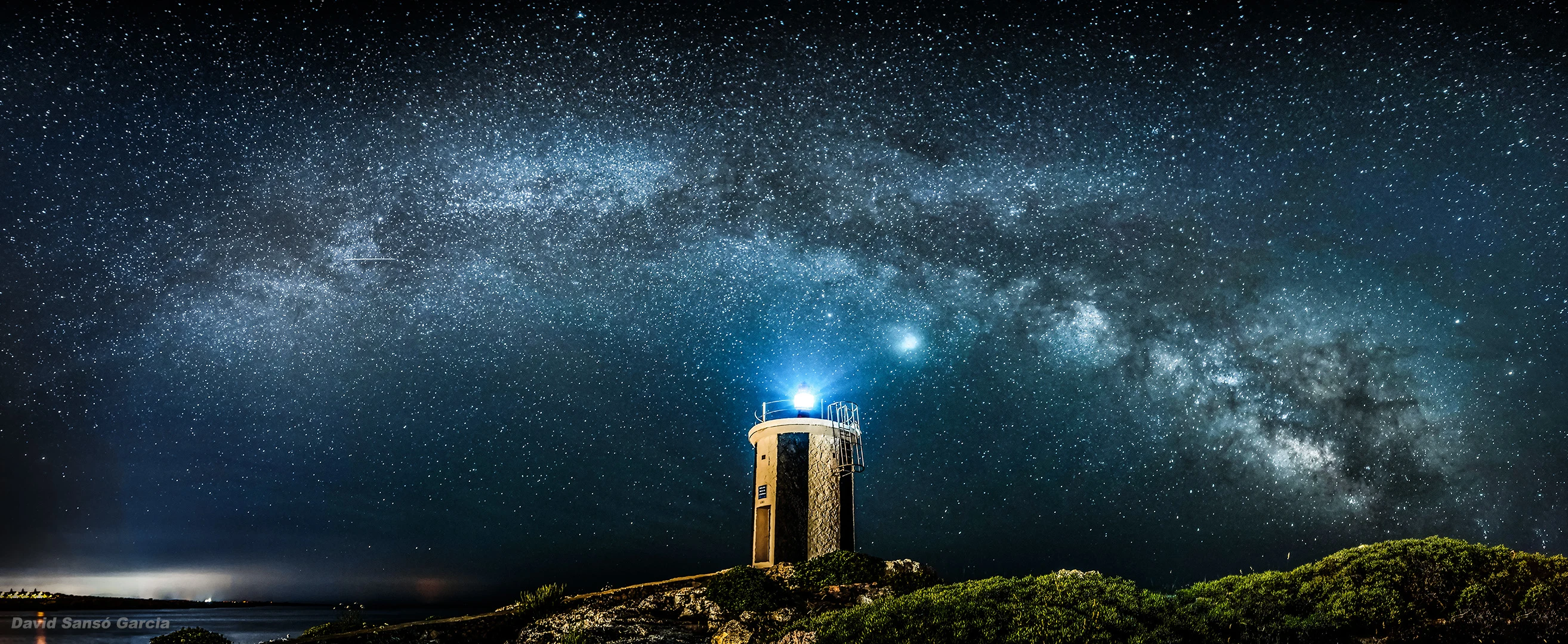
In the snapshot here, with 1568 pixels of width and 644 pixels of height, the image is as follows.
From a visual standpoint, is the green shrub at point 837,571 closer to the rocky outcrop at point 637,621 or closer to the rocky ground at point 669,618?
the rocky ground at point 669,618

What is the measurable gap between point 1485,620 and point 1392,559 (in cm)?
169

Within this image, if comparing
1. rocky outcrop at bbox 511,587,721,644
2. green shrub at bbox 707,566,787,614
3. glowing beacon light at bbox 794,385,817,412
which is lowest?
rocky outcrop at bbox 511,587,721,644

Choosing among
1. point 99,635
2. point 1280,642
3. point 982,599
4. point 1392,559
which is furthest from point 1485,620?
point 99,635

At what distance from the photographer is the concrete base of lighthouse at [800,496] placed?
20.6m

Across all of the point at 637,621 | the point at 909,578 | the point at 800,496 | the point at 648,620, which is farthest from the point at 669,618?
the point at 800,496

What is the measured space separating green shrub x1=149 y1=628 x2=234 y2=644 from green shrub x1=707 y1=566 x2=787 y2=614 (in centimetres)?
900

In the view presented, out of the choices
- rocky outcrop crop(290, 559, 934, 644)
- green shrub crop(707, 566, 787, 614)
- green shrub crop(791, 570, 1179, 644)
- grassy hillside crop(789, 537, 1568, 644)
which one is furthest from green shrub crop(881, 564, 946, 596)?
green shrub crop(791, 570, 1179, 644)

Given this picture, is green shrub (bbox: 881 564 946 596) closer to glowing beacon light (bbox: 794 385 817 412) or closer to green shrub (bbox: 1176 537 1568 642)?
green shrub (bbox: 1176 537 1568 642)

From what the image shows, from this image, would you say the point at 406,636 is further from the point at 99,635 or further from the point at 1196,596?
the point at 99,635

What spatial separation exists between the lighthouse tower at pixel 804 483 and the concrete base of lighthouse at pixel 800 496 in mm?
17

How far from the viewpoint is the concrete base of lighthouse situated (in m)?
20.6

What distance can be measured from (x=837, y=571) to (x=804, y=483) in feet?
13.1

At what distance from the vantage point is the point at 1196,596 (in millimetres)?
12594

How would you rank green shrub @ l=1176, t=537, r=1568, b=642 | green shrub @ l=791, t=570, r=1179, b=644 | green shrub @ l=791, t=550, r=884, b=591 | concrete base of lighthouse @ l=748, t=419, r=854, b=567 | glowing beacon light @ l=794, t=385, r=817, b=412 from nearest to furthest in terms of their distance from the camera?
green shrub @ l=791, t=570, r=1179, b=644 → green shrub @ l=1176, t=537, r=1568, b=642 → green shrub @ l=791, t=550, r=884, b=591 → concrete base of lighthouse @ l=748, t=419, r=854, b=567 → glowing beacon light @ l=794, t=385, r=817, b=412
